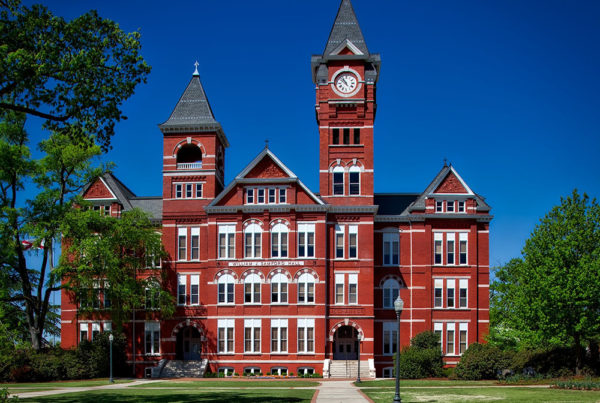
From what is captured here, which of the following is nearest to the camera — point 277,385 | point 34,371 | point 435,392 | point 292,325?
point 435,392

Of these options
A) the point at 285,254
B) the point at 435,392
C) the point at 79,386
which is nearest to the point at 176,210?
the point at 285,254

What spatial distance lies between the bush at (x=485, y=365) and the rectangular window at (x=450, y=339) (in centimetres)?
841

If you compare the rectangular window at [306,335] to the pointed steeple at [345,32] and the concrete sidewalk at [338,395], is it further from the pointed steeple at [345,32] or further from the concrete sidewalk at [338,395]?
the pointed steeple at [345,32]

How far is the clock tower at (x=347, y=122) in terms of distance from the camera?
5484 centimetres

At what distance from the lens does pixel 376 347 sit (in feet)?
181

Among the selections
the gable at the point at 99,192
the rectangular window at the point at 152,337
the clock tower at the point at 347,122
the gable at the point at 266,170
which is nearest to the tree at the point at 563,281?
the clock tower at the point at 347,122

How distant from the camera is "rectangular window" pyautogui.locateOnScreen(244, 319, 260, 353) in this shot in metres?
53.4

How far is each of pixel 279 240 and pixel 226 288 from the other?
19.1ft

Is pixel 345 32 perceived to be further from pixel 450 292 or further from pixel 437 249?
pixel 450 292

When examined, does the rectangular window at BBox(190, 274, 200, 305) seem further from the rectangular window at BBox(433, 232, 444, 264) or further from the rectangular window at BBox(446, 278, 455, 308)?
the rectangular window at BBox(446, 278, 455, 308)

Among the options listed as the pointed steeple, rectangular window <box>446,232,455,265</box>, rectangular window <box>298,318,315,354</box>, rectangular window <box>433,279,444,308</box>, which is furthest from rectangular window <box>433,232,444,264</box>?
the pointed steeple

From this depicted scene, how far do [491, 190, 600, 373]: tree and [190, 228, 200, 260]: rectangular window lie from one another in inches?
1020

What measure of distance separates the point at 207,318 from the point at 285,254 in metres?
8.30

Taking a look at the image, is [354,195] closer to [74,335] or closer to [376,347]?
[376,347]
